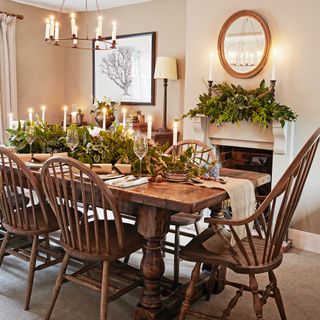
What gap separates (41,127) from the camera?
120 inches

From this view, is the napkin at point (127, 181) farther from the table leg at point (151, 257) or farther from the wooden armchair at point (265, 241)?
the wooden armchair at point (265, 241)

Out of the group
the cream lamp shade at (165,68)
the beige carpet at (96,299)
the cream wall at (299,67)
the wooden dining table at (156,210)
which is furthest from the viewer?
the cream lamp shade at (165,68)

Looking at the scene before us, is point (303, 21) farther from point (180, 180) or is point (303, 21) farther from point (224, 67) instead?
point (180, 180)

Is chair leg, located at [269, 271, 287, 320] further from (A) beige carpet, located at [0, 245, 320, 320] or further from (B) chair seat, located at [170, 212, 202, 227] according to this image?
(B) chair seat, located at [170, 212, 202, 227]

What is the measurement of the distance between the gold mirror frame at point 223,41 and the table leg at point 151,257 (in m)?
2.21

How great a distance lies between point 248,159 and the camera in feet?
14.4

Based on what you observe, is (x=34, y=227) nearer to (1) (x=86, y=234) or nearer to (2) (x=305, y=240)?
(1) (x=86, y=234)

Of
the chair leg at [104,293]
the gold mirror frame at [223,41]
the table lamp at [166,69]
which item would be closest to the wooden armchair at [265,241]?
the chair leg at [104,293]

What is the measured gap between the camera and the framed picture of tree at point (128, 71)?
5320 millimetres

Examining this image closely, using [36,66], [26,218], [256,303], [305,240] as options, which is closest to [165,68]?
[36,66]

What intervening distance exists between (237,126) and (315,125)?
0.72 m

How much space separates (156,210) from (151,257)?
294 mm

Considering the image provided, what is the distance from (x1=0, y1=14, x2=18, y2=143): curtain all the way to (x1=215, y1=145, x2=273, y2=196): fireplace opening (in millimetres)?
2848

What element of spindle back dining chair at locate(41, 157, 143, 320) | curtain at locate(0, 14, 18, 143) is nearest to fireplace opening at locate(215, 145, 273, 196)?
spindle back dining chair at locate(41, 157, 143, 320)
